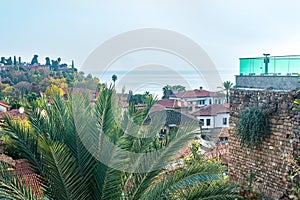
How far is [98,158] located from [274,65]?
4.85 metres

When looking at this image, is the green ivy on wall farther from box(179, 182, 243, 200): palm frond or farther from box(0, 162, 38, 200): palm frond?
box(0, 162, 38, 200): palm frond

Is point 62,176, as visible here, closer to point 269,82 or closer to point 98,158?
point 98,158

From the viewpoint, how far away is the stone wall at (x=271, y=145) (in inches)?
249

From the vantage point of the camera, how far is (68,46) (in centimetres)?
720

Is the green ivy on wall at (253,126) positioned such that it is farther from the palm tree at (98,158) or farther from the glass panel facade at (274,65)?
the palm tree at (98,158)

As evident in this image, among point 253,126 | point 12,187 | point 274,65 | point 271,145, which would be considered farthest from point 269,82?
point 12,187

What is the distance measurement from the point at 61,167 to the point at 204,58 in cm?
322

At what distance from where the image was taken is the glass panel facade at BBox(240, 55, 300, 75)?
646 cm

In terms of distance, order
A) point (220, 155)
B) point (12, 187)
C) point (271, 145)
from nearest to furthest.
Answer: point (12, 187) → point (271, 145) → point (220, 155)

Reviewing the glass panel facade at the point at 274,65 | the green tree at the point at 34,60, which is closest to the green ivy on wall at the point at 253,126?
the glass panel facade at the point at 274,65

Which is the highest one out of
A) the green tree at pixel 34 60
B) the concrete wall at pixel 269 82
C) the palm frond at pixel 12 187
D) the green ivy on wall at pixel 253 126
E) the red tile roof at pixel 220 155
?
the green tree at pixel 34 60

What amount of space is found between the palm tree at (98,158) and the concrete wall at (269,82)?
338cm

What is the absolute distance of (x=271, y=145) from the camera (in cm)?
675

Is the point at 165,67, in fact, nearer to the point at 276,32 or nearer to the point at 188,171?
the point at 188,171
